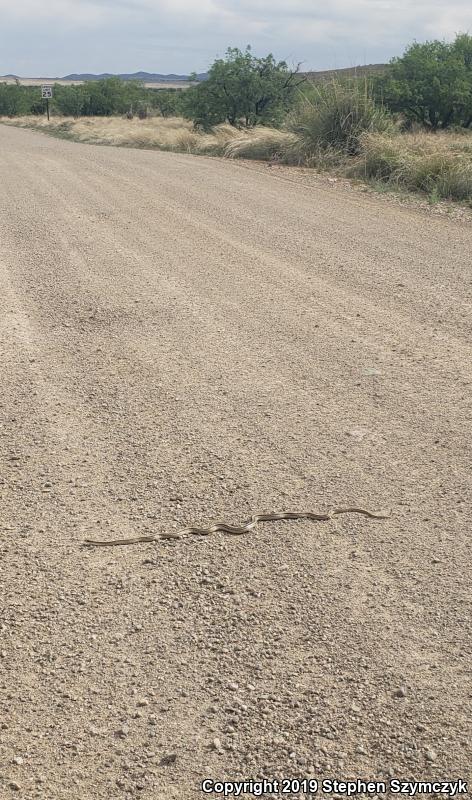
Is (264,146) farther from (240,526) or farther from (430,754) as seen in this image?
(430,754)

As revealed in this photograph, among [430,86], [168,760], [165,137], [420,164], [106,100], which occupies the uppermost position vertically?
[430,86]

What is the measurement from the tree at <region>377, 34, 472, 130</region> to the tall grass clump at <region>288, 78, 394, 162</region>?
22.5ft

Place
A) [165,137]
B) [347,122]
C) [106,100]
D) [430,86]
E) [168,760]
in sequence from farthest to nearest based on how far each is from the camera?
[106,100]
[165,137]
[430,86]
[347,122]
[168,760]

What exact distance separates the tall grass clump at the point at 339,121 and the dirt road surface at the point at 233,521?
10.2 meters

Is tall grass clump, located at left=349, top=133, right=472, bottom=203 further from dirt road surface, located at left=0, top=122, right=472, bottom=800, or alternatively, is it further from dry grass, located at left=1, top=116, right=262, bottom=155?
dry grass, located at left=1, top=116, right=262, bottom=155

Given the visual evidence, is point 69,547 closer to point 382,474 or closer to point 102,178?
point 382,474

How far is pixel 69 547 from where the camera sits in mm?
3760

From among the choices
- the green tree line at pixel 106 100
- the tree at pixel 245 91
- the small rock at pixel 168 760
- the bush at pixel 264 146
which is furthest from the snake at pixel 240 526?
the green tree line at pixel 106 100

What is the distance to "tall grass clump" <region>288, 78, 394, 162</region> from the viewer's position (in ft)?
59.5

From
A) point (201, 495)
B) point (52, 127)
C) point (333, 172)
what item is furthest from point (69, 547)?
point (52, 127)

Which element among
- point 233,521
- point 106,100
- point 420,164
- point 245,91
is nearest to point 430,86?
point 245,91

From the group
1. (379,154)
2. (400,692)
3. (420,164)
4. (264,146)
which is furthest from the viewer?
(264,146)

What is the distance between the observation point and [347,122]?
727 inches

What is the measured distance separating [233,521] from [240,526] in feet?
0.21
